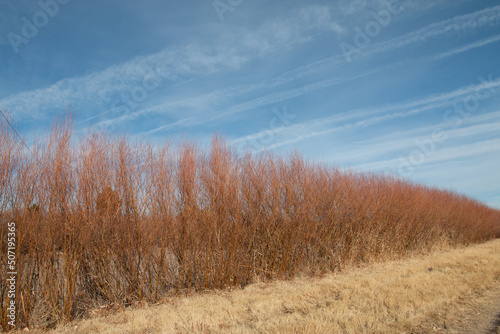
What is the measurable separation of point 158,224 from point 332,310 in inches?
139

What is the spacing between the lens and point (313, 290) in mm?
6508

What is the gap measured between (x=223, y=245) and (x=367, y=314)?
3.32 m

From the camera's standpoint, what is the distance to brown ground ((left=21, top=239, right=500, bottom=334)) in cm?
453

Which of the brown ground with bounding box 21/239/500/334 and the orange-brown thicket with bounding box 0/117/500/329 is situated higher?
the orange-brown thicket with bounding box 0/117/500/329

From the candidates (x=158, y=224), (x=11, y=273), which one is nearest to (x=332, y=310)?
(x=158, y=224)

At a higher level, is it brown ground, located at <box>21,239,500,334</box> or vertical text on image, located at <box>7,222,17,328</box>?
vertical text on image, located at <box>7,222,17,328</box>

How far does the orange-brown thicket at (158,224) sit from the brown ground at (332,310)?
0.57 m

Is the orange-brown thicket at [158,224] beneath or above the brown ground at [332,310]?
above

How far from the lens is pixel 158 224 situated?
6090mm

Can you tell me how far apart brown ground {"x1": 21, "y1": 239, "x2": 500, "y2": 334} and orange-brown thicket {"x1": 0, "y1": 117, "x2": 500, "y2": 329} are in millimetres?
569

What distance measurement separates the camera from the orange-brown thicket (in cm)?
492

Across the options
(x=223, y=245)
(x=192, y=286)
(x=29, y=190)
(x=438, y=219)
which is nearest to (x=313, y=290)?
(x=223, y=245)

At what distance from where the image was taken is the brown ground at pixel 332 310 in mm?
4531

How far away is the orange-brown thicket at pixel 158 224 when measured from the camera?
4.92 meters
